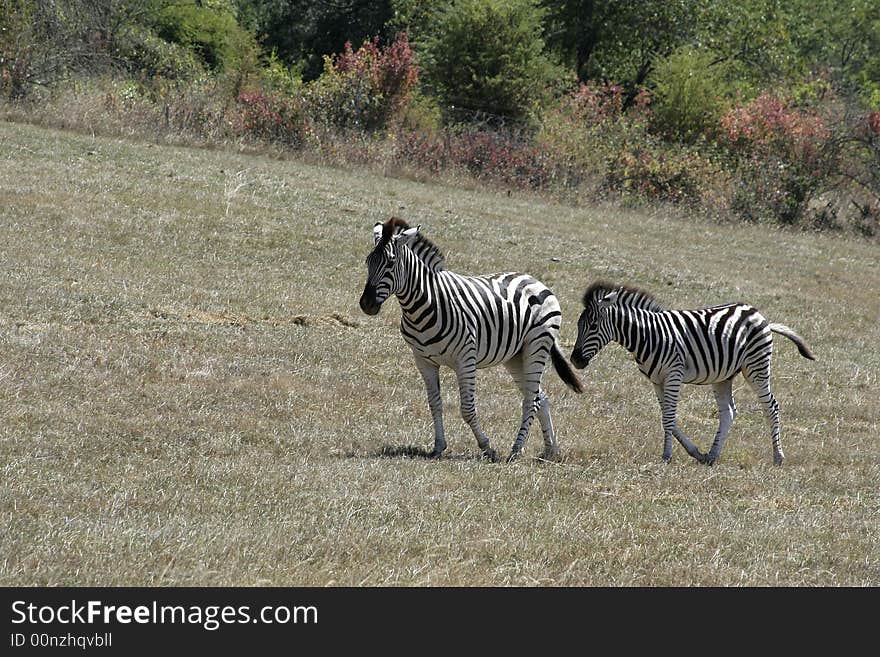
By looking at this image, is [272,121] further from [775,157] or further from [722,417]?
[722,417]

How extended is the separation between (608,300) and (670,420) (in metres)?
1.42

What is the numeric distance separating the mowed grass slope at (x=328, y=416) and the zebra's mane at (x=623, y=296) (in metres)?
1.50

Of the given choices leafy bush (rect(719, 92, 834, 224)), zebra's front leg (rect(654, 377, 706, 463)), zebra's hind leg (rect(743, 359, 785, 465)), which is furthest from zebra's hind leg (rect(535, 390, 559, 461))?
leafy bush (rect(719, 92, 834, 224))

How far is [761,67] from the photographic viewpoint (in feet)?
174

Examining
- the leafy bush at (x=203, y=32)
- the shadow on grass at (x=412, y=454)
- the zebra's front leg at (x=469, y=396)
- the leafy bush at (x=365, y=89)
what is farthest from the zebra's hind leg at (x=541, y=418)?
the leafy bush at (x=203, y=32)

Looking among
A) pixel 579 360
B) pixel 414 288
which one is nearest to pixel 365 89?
pixel 579 360

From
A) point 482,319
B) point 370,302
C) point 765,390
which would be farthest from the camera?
point 765,390

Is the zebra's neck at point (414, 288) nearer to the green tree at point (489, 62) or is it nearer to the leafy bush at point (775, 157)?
the leafy bush at point (775, 157)

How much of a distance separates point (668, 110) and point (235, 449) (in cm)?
3341

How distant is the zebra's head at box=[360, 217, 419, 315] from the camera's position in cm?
1044

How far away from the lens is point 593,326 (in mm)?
12344

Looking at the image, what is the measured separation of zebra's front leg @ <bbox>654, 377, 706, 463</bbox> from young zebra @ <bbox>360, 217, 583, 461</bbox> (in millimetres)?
1285

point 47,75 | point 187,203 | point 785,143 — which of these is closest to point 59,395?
point 187,203
